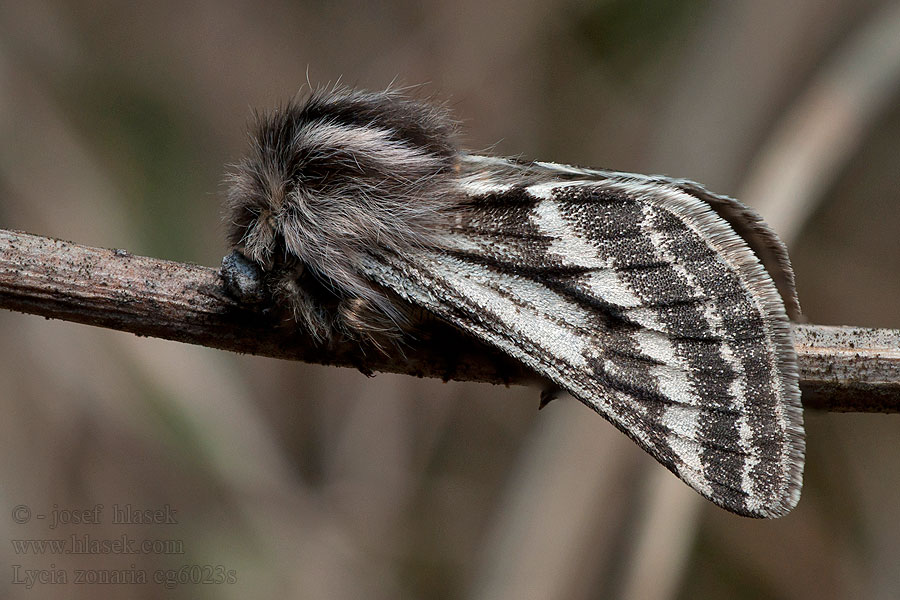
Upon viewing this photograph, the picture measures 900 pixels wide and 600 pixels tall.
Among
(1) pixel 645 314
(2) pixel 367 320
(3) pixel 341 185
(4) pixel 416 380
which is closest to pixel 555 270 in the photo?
(1) pixel 645 314

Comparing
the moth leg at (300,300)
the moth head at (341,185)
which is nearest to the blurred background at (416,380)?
the moth head at (341,185)

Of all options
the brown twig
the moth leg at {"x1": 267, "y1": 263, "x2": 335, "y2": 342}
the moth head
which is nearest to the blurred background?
the brown twig

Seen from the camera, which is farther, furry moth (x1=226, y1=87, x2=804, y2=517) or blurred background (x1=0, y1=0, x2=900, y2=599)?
blurred background (x1=0, y1=0, x2=900, y2=599)

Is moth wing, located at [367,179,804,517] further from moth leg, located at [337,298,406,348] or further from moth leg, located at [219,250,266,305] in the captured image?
moth leg, located at [219,250,266,305]

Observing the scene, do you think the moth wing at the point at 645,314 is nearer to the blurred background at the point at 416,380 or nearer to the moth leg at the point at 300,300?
the moth leg at the point at 300,300

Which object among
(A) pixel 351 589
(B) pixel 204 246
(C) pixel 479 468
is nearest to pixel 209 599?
(A) pixel 351 589

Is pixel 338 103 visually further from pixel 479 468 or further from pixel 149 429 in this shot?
pixel 479 468

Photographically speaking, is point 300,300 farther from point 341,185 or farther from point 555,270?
point 555,270
